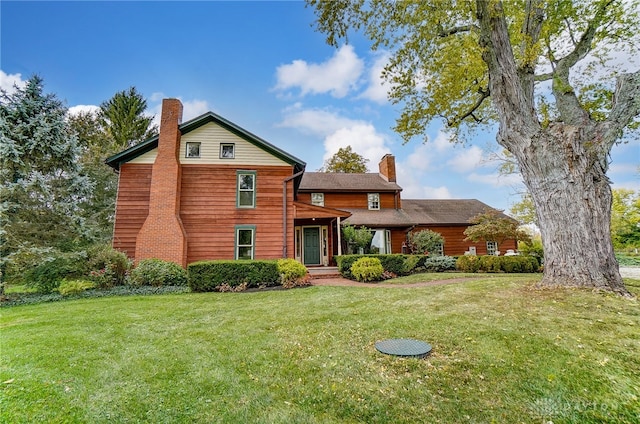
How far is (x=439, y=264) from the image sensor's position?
14898 millimetres

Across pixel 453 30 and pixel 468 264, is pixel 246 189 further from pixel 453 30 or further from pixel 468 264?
pixel 468 264

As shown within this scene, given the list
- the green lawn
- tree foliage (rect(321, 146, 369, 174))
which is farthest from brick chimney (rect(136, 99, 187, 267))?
tree foliage (rect(321, 146, 369, 174))

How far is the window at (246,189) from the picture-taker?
13508 millimetres

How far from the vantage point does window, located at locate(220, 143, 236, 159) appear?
44.8 ft

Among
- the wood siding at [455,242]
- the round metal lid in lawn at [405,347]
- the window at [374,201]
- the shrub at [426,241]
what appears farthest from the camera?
the wood siding at [455,242]

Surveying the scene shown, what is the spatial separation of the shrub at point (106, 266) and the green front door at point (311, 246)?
8874mm

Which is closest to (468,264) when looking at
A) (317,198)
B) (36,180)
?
(317,198)

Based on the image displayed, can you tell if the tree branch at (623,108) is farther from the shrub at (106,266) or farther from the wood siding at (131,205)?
the wood siding at (131,205)

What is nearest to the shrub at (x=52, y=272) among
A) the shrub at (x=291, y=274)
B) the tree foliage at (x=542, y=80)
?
the shrub at (x=291, y=274)

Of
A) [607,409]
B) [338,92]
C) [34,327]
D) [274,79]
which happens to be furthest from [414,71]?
[34,327]

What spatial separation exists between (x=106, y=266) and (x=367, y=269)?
9581 millimetres

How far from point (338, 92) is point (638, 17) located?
33.9 feet

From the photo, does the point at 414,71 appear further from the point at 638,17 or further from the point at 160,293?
the point at 160,293

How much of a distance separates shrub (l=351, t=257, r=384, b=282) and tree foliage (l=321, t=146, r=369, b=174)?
1946cm
